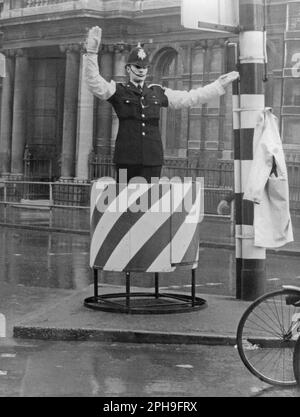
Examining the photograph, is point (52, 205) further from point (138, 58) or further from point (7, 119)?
point (138, 58)

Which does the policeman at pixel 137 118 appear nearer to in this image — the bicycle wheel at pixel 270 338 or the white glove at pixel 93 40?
the white glove at pixel 93 40

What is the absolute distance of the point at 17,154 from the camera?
27844 millimetres

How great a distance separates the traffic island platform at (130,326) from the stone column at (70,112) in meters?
18.0

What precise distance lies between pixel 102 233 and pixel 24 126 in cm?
2031

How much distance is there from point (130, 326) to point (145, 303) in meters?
1.08

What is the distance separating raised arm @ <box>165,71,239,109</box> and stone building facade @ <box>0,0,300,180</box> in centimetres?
1361

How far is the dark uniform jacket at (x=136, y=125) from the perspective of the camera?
850 cm

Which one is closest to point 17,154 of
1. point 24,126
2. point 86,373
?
point 24,126

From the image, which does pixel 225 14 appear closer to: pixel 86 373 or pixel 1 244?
pixel 86 373

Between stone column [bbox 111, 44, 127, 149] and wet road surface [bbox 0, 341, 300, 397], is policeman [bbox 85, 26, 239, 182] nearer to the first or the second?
wet road surface [bbox 0, 341, 300, 397]

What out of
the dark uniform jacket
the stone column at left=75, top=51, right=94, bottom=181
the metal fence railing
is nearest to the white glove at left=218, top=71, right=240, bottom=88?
the dark uniform jacket

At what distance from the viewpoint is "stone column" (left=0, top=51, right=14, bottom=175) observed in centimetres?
2823


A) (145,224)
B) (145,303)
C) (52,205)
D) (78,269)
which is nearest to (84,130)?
(52,205)

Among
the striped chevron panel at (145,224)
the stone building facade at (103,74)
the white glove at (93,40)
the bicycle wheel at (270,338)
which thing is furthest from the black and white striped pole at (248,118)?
the stone building facade at (103,74)
